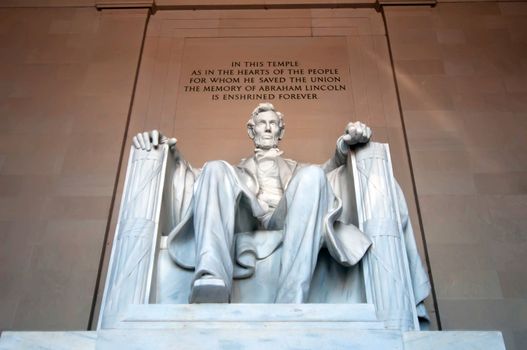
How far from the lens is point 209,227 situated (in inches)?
143

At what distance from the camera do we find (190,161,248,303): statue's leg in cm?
320

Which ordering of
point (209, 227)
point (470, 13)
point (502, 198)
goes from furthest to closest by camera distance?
point (470, 13), point (502, 198), point (209, 227)

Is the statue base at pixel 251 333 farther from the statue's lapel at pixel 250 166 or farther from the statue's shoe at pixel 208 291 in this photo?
the statue's lapel at pixel 250 166

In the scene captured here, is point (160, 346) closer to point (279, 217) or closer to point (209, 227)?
point (209, 227)

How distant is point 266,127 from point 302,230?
5.09 ft

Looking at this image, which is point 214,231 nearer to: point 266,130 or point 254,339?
point 254,339

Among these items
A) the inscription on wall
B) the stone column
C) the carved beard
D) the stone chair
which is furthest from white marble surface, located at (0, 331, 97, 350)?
the inscription on wall

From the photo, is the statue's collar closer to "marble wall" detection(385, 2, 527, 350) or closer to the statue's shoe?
"marble wall" detection(385, 2, 527, 350)

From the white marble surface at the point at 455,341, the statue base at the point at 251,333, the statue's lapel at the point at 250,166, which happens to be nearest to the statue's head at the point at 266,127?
the statue's lapel at the point at 250,166

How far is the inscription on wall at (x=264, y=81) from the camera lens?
22.9 ft

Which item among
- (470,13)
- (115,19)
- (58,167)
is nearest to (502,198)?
(470,13)

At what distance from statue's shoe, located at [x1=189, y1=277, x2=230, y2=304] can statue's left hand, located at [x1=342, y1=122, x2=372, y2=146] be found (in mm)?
1588

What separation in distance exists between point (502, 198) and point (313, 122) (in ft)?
6.50

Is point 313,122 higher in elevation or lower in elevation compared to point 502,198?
higher
